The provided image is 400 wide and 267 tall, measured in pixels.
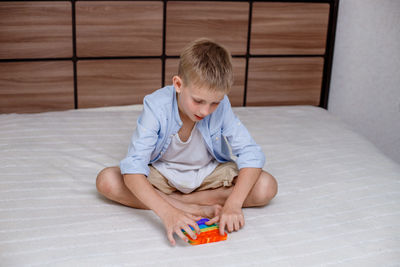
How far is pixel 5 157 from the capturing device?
1.53m

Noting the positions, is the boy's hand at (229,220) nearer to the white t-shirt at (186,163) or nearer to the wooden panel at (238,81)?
the white t-shirt at (186,163)

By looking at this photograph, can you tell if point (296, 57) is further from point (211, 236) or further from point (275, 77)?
point (211, 236)

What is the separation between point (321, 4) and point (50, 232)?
5.78 feet

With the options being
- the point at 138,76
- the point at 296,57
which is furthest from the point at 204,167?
the point at 296,57

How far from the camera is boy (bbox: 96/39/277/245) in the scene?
117 centimetres

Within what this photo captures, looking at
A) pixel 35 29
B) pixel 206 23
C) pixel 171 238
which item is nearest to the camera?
pixel 171 238

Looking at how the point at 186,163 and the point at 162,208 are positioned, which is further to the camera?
the point at 186,163

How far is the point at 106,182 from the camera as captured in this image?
4.26 feet

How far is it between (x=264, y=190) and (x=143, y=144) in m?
0.35

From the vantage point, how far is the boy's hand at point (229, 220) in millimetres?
1169

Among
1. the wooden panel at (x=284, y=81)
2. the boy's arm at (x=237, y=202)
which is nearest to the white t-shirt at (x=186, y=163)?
the boy's arm at (x=237, y=202)

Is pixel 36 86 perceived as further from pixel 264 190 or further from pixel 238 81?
pixel 264 190

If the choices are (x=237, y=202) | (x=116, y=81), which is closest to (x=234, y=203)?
(x=237, y=202)

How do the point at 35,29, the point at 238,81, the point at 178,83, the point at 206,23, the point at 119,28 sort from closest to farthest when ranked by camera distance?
1. the point at 178,83
2. the point at 35,29
3. the point at 119,28
4. the point at 206,23
5. the point at 238,81
